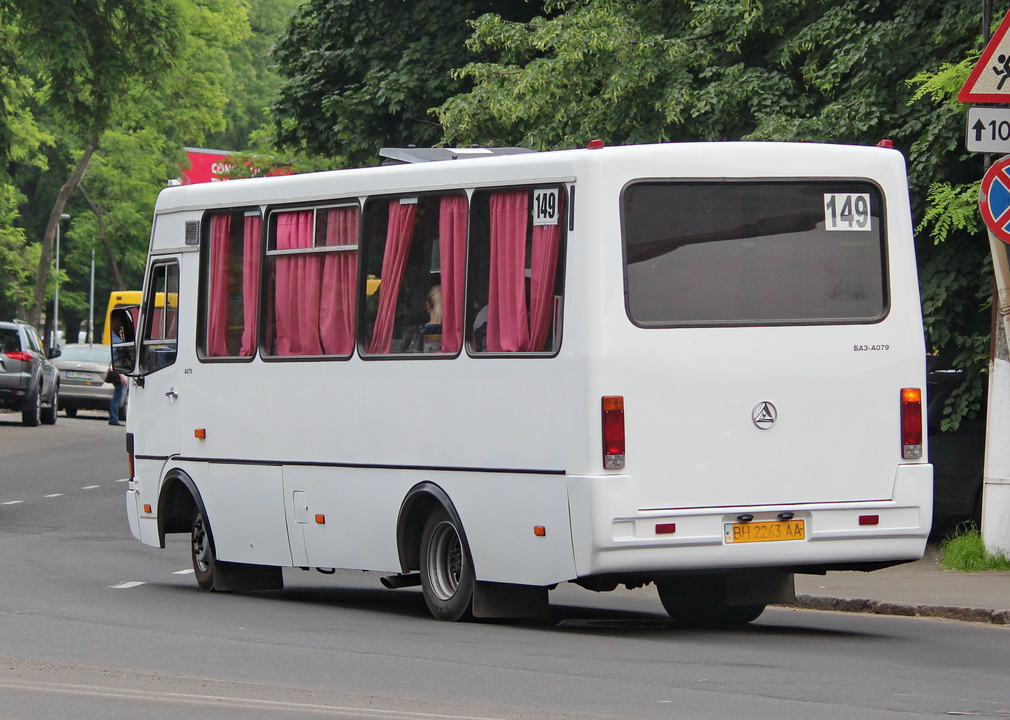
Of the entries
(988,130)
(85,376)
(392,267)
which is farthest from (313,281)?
(85,376)

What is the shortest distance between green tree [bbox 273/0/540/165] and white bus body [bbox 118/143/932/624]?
50.8 ft

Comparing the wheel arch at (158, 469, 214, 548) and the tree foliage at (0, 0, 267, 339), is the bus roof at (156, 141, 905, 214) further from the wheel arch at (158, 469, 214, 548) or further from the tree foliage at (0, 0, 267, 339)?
the tree foliage at (0, 0, 267, 339)

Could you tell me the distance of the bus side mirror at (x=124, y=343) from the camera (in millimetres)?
15109

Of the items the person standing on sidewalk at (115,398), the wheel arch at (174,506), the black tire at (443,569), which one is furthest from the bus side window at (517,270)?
the person standing on sidewalk at (115,398)

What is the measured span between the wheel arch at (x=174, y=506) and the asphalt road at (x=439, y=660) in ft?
1.59

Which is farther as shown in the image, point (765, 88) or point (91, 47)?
point (91, 47)

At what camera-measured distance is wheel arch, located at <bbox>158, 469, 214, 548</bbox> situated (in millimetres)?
14541

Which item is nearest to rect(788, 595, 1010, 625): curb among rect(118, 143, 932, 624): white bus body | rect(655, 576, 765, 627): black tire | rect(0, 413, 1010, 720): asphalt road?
rect(0, 413, 1010, 720): asphalt road

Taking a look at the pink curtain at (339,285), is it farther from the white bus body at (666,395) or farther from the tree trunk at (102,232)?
the tree trunk at (102,232)

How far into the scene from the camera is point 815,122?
59.5 feet

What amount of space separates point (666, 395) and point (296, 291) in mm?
3390

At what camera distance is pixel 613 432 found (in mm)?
10664

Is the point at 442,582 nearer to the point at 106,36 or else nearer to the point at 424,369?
the point at 424,369

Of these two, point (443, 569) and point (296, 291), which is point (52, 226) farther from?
point (443, 569)
